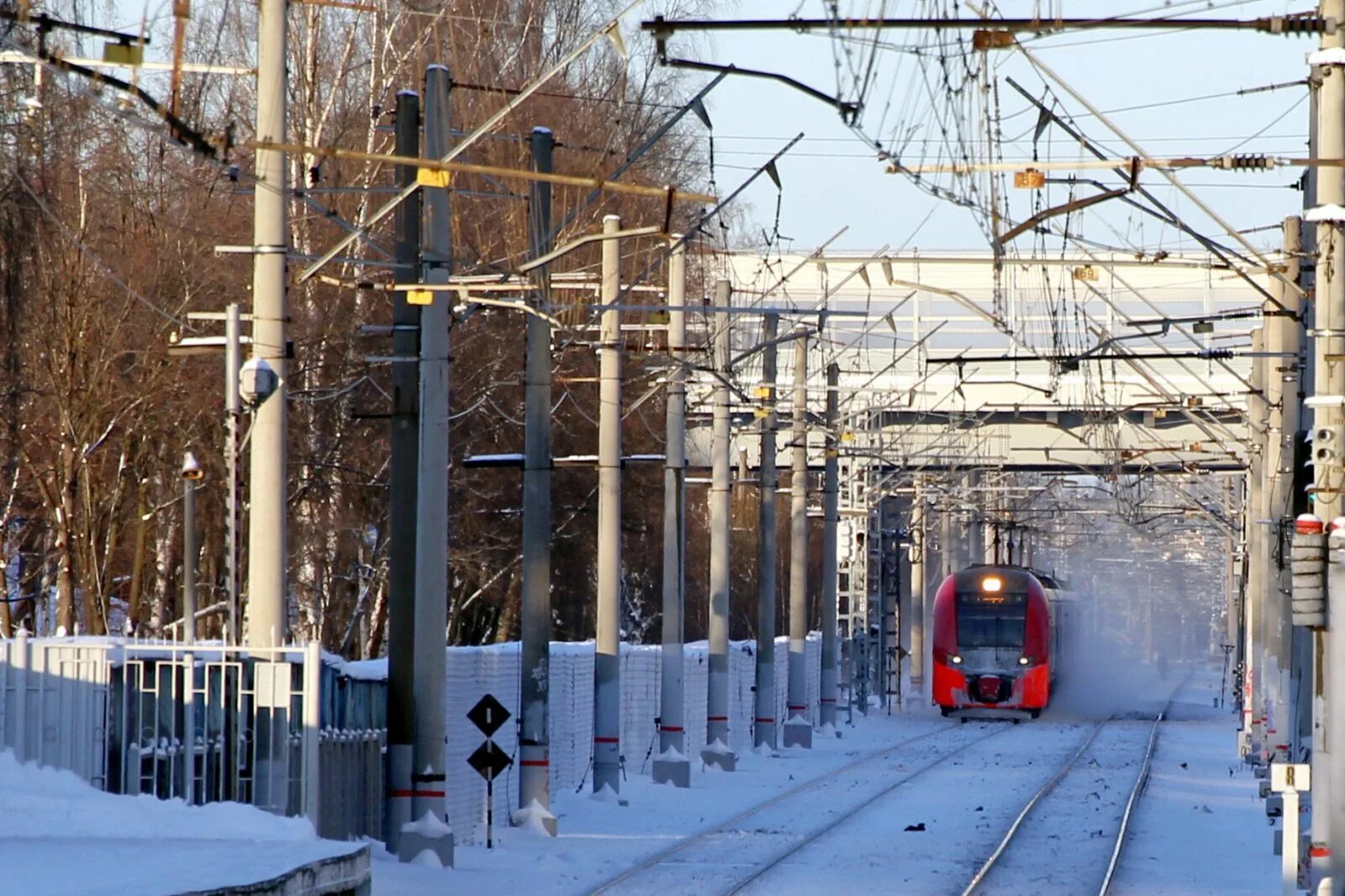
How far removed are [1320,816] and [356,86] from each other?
26025mm

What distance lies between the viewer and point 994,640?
173 ft

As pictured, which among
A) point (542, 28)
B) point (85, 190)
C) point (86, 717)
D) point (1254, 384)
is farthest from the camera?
point (542, 28)

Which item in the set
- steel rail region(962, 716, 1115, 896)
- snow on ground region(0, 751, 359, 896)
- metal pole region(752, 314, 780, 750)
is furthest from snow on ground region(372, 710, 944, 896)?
steel rail region(962, 716, 1115, 896)

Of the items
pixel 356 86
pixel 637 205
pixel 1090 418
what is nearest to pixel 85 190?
pixel 356 86

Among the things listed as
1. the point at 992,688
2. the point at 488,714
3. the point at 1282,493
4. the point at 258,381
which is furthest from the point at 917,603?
the point at 258,381

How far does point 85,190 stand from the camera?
1259 inches

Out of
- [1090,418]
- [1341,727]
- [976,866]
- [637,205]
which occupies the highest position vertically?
[637,205]

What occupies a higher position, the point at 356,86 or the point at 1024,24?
the point at 356,86

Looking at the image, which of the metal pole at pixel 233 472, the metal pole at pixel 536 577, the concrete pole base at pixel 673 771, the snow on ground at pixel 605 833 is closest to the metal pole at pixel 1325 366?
the snow on ground at pixel 605 833

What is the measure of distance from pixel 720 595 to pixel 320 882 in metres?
21.3

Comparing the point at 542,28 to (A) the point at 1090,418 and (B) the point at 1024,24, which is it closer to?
(A) the point at 1090,418

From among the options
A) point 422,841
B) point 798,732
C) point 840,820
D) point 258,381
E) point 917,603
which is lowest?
point 798,732

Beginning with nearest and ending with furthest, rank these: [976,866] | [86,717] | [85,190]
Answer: [86,717]
[976,866]
[85,190]

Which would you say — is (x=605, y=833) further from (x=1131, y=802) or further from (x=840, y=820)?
(x=1131, y=802)
